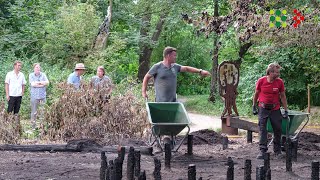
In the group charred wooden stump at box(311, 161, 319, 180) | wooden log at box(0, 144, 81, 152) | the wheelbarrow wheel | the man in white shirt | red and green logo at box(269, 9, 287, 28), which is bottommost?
wooden log at box(0, 144, 81, 152)

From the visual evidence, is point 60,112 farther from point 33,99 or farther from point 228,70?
point 228,70

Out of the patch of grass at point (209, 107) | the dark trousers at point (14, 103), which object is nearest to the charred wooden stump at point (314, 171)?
the dark trousers at point (14, 103)

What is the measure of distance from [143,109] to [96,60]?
26.3ft

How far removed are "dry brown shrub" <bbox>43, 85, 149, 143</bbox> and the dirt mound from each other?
3.19 m

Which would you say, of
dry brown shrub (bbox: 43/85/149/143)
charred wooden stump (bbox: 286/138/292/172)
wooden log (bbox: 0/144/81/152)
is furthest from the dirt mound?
wooden log (bbox: 0/144/81/152)

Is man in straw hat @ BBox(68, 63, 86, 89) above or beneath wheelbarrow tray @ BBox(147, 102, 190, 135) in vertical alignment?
above

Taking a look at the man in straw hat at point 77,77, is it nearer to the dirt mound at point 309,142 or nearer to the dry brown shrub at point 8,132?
the dry brown shrub at point 8,132

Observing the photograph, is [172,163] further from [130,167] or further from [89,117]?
[89,117]

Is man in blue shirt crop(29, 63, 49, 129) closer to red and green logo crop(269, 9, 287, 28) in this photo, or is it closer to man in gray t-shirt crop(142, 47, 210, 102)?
man in gray t-shirt crop(142, 47, 210, 102)

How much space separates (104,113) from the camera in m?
12.7

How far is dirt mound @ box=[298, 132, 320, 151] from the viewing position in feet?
39.8

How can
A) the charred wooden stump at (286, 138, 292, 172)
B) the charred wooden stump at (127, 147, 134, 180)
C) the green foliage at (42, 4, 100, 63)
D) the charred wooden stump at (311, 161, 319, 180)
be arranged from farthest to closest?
the green foliage at (42, 4, 100, 63) → the charred wooden stump at (286, 138, 292, 172) → the charred wooden stump at (127, 147, 134, 180) → the charred wooden stump at (311, 161, 319, 180)

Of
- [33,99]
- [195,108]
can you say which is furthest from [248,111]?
[33,99]

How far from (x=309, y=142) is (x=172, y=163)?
4.35m
